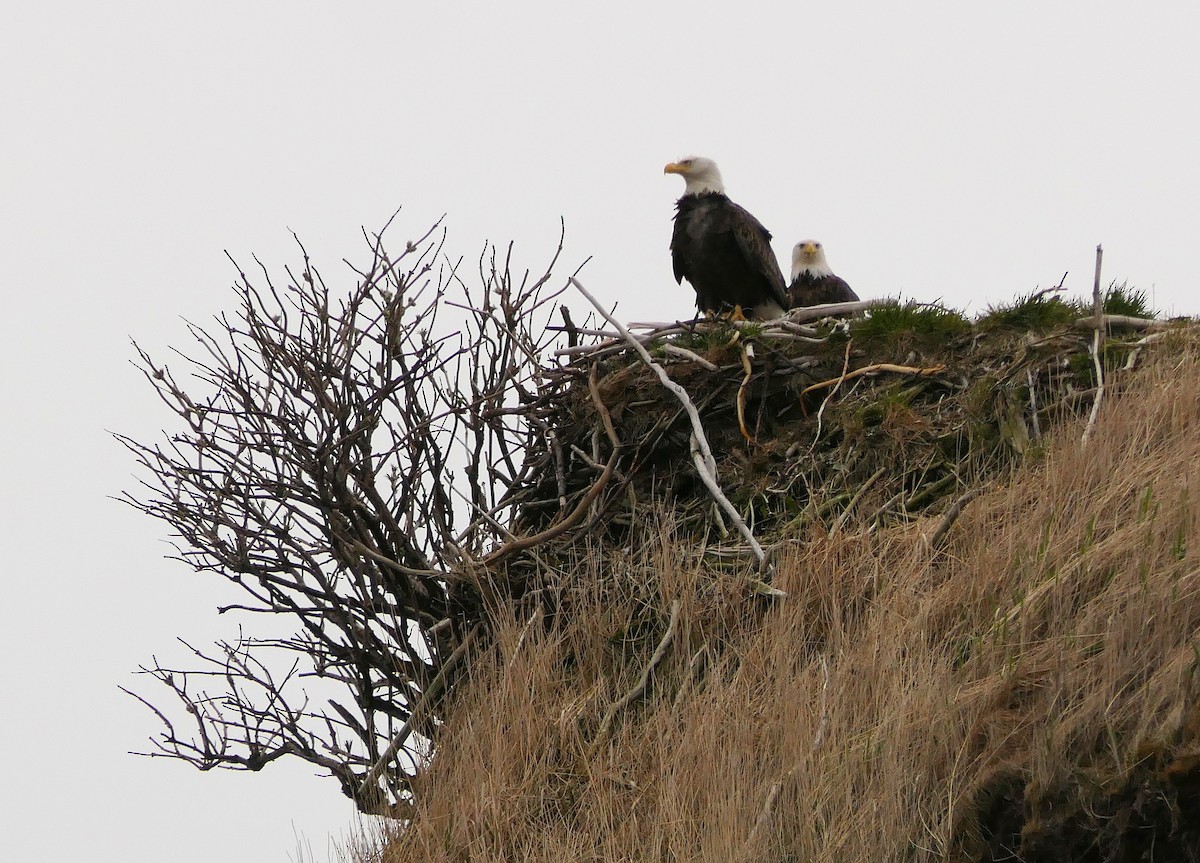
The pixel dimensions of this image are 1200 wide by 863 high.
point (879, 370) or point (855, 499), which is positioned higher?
point (879, 370)

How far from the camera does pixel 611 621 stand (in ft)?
26.2

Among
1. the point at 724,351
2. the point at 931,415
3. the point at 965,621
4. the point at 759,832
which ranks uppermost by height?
the point at 724,351

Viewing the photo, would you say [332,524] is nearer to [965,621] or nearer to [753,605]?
[753,605]

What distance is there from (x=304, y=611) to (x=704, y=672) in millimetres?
2275

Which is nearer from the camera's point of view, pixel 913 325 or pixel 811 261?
pixel 913 325

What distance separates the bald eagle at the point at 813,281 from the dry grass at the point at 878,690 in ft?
12.9

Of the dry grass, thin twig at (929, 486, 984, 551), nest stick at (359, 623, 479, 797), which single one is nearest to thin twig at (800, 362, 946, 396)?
the dry grass

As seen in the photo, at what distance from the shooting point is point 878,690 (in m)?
6.44

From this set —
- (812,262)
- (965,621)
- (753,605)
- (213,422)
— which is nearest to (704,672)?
(753,605)

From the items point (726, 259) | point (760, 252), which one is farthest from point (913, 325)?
point (726, 259)

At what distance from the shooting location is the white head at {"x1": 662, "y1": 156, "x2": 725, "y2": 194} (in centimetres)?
1136

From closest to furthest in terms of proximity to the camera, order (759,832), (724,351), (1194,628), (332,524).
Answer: (1194,628)
(759,832)
(332,524)
(724,351)

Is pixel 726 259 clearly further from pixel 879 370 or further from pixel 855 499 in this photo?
pixel 855 499

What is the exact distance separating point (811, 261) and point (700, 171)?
131 cm
